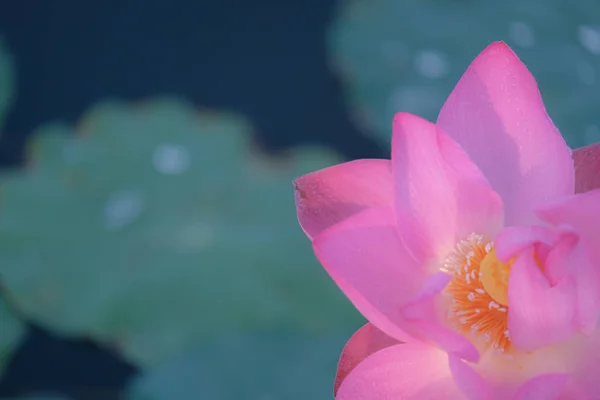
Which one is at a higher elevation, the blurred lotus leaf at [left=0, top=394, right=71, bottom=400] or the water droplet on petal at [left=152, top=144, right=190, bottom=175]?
the water droplet on petal at [left=152, top=144, right=190, bottom=175]

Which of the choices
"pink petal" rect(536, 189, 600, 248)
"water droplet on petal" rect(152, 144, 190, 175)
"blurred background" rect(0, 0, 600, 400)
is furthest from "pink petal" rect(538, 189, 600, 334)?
"water droplet on petal" rect(152, 144, 190, 175)

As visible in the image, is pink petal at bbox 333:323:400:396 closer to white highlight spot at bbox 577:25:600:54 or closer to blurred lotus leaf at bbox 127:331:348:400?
blurred lotus leaf at bbox 127:331:348:400

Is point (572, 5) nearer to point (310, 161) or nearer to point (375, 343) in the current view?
point (310, 161)

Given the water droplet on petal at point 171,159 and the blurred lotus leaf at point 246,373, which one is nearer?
the blurred lotus leaf at point 246,373

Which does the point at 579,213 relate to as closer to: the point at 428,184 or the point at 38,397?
the point at 428,184

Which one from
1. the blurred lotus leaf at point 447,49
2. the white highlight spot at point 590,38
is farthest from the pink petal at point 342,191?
the white highlight spot at point 590,38

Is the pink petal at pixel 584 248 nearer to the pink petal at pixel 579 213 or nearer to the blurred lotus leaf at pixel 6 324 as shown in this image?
the pink petal at pixel 579 213

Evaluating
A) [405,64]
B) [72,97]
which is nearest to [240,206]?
[405,64]
